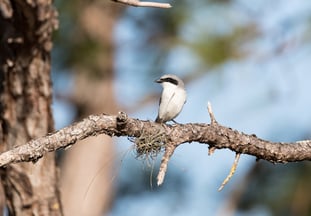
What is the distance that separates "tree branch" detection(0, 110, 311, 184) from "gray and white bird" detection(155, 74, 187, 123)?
34cm

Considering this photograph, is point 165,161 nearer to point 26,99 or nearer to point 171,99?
point 171,99

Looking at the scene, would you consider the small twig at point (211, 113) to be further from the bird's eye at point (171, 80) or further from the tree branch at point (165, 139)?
the bird's eye at point (171, 80)

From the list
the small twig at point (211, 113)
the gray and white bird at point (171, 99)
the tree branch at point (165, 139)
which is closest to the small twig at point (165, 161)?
the tree branch at point (165, 139)

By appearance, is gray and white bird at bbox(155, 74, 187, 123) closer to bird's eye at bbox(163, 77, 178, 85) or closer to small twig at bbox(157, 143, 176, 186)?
bird's eye at bbox(163, 77, 178, 85)

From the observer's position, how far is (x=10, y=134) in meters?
3.31

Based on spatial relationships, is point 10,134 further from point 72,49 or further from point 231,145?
point 72,49

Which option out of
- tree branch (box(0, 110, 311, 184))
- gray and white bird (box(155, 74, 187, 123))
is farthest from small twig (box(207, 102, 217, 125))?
gray and white bird (box(155, 74, 187, 123))

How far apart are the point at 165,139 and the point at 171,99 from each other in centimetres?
66

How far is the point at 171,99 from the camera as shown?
3145 mm

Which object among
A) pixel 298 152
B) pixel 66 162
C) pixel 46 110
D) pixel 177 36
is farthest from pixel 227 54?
pixel 298 152

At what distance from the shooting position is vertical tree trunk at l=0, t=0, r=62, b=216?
10.6ft

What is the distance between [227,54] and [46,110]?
296cm

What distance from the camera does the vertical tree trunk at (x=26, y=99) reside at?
3.24 m

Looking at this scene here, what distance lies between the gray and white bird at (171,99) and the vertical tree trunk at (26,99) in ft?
1.53
